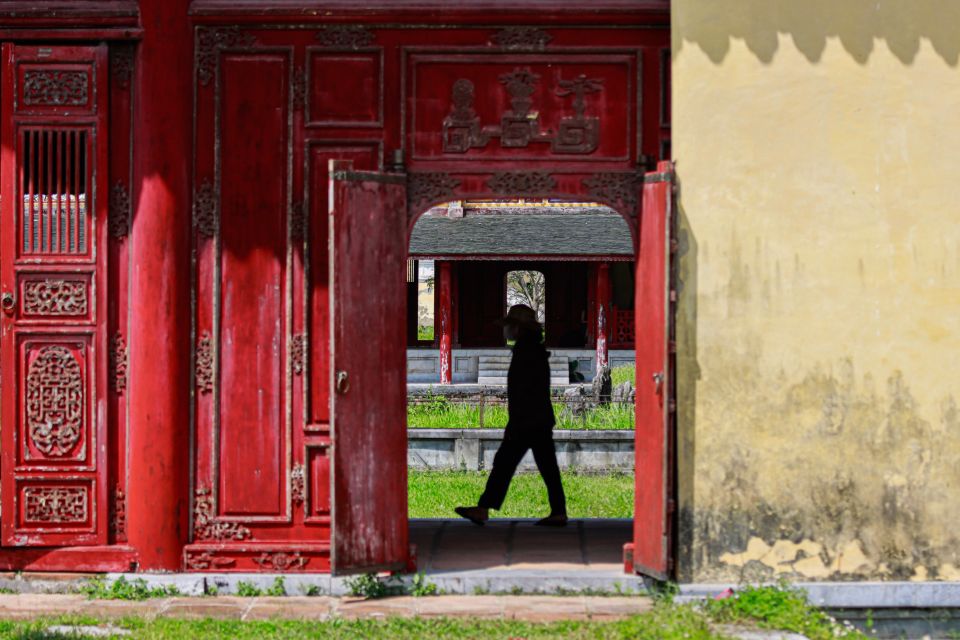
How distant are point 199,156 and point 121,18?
2.98 feet

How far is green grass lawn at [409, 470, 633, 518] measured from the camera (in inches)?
484

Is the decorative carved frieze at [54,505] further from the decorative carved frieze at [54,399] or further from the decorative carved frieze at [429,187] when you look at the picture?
the decorative carved frieze at [429,187]

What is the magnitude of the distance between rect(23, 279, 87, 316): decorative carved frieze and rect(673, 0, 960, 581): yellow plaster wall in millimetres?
3513

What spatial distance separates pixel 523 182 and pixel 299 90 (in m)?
1.42

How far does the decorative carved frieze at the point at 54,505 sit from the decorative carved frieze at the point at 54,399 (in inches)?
9.9

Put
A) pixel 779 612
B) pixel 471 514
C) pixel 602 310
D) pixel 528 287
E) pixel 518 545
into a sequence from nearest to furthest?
pixel 779 612 → pixel 518 545 → pixel 471 514 → pixel 602 310 → pixel 528 287

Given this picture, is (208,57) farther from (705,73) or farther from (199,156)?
(705,73)

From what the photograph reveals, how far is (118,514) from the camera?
305 inches

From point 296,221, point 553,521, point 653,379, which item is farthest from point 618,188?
point 553,521

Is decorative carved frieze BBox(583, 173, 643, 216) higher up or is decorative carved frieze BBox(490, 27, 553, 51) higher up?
decorative carved frieze BBox(490, 27, 553, 51)

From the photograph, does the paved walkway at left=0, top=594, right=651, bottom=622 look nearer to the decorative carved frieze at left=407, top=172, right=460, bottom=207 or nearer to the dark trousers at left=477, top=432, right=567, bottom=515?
the dark trousers at left=477, top=432, right=567, bottom=515

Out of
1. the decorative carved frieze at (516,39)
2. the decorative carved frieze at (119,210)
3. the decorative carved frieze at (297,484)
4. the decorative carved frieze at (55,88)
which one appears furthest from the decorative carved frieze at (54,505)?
the decorative carved frieze at (516,39)

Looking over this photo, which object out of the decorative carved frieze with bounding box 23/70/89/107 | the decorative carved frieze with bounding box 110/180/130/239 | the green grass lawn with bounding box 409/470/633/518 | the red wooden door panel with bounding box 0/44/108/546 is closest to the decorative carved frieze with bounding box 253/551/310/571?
the red wooden door panel with bounding box 0/44/108/546

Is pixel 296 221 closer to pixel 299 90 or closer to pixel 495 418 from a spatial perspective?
pixel 299 90
